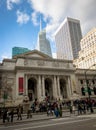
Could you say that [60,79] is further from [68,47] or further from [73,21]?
[73,21]

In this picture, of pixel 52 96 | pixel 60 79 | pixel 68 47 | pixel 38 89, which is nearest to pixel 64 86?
pixel 60 79

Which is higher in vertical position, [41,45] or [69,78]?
[41,45]

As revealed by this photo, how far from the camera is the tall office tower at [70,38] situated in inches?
6147

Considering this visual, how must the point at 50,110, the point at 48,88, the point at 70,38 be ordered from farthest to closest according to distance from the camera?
the point at 70,38
the point at 48,88
the point at 50,110

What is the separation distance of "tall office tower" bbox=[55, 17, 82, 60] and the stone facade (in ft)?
336

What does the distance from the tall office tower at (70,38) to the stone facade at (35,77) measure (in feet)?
336

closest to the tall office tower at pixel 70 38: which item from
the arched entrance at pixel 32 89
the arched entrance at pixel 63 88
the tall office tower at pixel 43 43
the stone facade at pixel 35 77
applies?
the tall office tower at pixel 43 43

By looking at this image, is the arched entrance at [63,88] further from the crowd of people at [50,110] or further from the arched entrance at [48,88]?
the crowd of people at [50,110]

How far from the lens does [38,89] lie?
45.1m

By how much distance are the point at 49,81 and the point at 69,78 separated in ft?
24.0

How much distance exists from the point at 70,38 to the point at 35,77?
12169 cm

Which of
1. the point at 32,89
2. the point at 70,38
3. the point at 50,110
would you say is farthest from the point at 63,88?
the point at 70,38

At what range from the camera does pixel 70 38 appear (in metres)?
159

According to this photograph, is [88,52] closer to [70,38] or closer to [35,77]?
[35,77]
